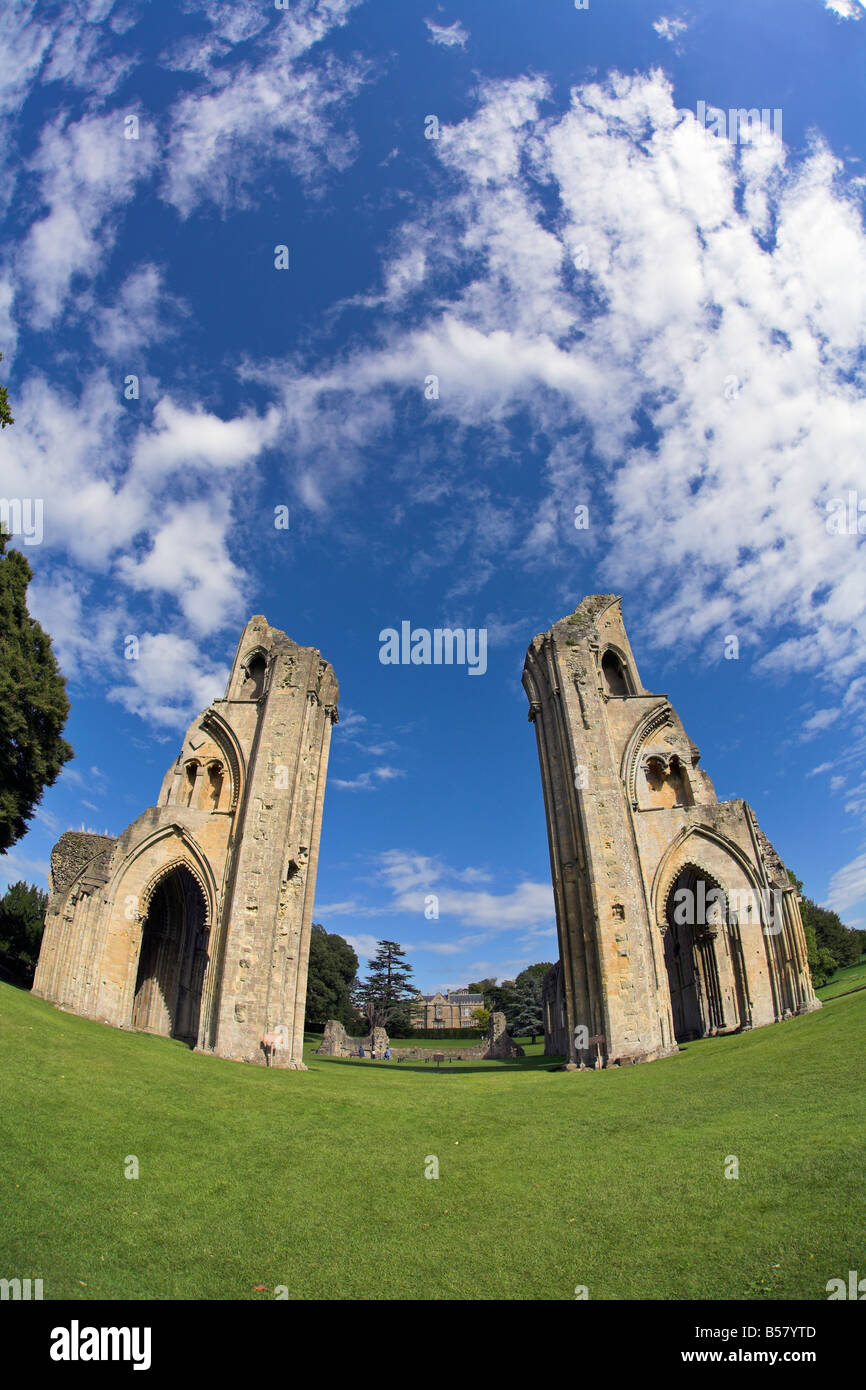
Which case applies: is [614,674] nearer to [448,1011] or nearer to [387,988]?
[387,988]

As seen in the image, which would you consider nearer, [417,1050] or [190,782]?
[190,782]

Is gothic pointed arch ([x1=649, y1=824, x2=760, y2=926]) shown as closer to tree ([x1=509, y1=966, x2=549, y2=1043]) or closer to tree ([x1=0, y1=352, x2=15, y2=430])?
tree ([x1=0, y1=352, x2=15, y2=430])

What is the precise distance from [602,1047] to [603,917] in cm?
355

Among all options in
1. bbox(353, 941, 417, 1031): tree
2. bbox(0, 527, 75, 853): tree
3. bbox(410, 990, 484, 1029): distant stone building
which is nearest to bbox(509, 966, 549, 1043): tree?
Result: bbox(353, 941, 417, 1031): tree

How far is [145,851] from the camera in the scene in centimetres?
2209

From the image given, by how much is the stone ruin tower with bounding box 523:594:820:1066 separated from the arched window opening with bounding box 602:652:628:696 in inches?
46.8

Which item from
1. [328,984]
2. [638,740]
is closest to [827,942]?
[638,740]

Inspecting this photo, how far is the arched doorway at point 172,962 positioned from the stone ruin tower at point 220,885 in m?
0.05

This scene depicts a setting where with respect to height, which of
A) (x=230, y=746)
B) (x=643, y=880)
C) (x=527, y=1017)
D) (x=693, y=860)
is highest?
(x=230, y=746)

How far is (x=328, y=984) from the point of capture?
5262cm

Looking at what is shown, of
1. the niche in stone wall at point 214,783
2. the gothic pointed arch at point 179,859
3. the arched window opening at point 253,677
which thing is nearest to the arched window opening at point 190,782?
the niche in stone wall at point 214,783

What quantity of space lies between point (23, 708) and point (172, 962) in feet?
39.3
